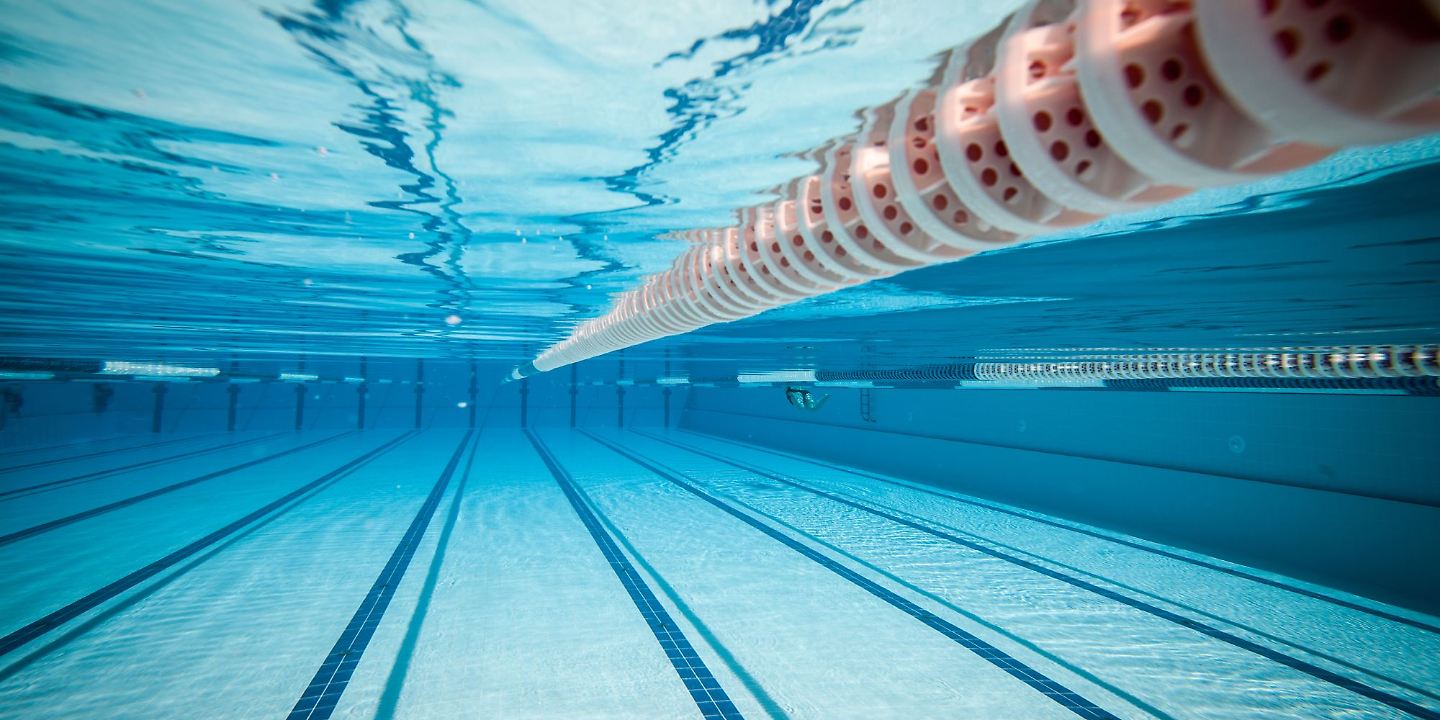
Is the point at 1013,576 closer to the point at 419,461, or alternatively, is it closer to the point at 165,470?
the point at 419,461

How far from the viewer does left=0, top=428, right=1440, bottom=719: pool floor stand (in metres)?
3.94

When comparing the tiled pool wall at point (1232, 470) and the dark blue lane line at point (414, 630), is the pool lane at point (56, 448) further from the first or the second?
the tiled pool wall at point (1232, 470)

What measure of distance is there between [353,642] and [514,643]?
3.70 feet

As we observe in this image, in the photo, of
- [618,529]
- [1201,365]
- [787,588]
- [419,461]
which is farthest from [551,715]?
[419,461]

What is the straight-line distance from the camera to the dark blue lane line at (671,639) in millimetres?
3943

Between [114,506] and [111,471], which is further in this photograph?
[111,471]

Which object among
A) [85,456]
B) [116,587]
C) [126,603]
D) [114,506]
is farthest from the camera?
[85,456]

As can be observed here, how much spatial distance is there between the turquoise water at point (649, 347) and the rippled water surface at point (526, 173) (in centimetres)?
2

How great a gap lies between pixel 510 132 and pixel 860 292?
Answer: 3202 mm

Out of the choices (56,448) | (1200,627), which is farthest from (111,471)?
(1200,627)

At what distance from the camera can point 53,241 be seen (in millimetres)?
4352

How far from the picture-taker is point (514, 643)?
14.9ft

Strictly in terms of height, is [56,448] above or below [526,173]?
below

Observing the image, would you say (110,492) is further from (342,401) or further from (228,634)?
(342,401)
